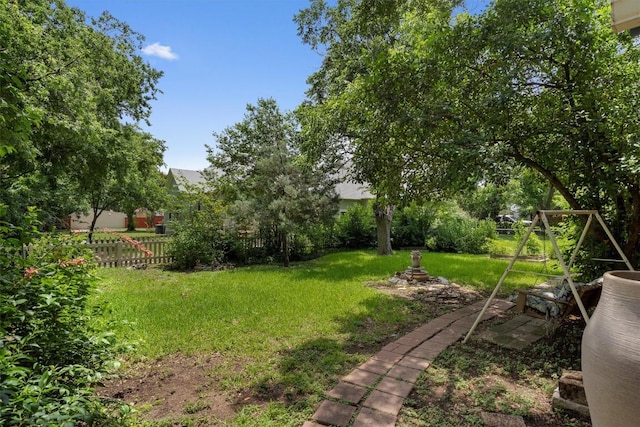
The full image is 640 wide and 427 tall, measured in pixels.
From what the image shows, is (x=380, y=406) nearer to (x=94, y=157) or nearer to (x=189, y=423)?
(x=189, y=423)

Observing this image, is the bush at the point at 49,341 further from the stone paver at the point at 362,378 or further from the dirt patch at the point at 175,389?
the stone paver at the point at 362,378

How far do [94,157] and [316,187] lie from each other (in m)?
6.91

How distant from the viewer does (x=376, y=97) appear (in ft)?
16.6

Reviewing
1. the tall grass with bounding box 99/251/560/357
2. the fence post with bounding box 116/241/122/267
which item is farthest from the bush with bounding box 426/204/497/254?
the fence post with bounding box 116/241/122/267

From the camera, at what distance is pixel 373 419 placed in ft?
8.64

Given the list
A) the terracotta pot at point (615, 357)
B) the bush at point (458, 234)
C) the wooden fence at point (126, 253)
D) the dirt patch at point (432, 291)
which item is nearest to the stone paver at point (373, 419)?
the terracotta pot at point (615, 357)

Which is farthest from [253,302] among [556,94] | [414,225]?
[414,225]

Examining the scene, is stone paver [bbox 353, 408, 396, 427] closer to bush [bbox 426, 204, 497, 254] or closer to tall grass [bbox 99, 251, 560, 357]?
tall grass [bbox 99, 251, 560, 357]

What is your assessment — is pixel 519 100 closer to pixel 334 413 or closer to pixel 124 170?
pixel 334 413

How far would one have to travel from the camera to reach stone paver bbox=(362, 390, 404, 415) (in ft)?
9.14

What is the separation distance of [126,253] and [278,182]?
197 inches

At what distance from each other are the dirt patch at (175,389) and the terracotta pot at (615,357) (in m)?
Answer: 2.45

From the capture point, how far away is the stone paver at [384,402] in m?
2.79

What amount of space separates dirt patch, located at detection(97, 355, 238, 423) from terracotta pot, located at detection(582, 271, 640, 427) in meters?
2.45
